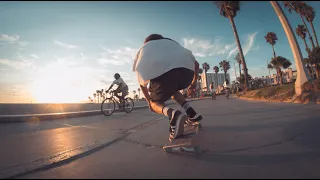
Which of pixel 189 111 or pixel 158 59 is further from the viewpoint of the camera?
pixel 189 111

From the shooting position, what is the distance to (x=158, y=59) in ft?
7.82

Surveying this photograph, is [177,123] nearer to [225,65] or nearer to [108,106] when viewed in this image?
[108,106]

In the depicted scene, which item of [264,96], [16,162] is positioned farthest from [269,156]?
[264,96]

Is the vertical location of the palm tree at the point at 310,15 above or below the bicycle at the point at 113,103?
above

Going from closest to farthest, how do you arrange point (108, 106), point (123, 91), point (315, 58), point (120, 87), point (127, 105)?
1. point (108, 106)
2. point (120, 87)
3. point (123, 91)
4. point (127, 105)
5. point (315, 58)

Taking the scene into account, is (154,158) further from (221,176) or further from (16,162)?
(16,162)

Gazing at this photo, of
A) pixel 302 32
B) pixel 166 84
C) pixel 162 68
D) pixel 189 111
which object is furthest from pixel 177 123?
pixel 302 32

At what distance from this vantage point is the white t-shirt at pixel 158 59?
7.79ft

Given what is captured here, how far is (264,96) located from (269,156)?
1100 cm

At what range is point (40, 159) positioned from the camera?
5.97 feet

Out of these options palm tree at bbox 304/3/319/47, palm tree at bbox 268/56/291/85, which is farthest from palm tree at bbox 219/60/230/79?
palm tree at bbox 304/3/319/47

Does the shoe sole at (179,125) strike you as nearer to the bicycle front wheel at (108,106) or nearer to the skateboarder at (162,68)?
the skateboarder at (162,68)

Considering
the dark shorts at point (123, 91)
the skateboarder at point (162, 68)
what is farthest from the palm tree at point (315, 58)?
the skateboarder at point (162, 68)

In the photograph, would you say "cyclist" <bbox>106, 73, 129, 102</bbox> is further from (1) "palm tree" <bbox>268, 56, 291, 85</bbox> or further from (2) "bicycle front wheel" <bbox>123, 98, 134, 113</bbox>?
(1) "palm tree" <bbox>268, 56, 291, 85</bbox>
